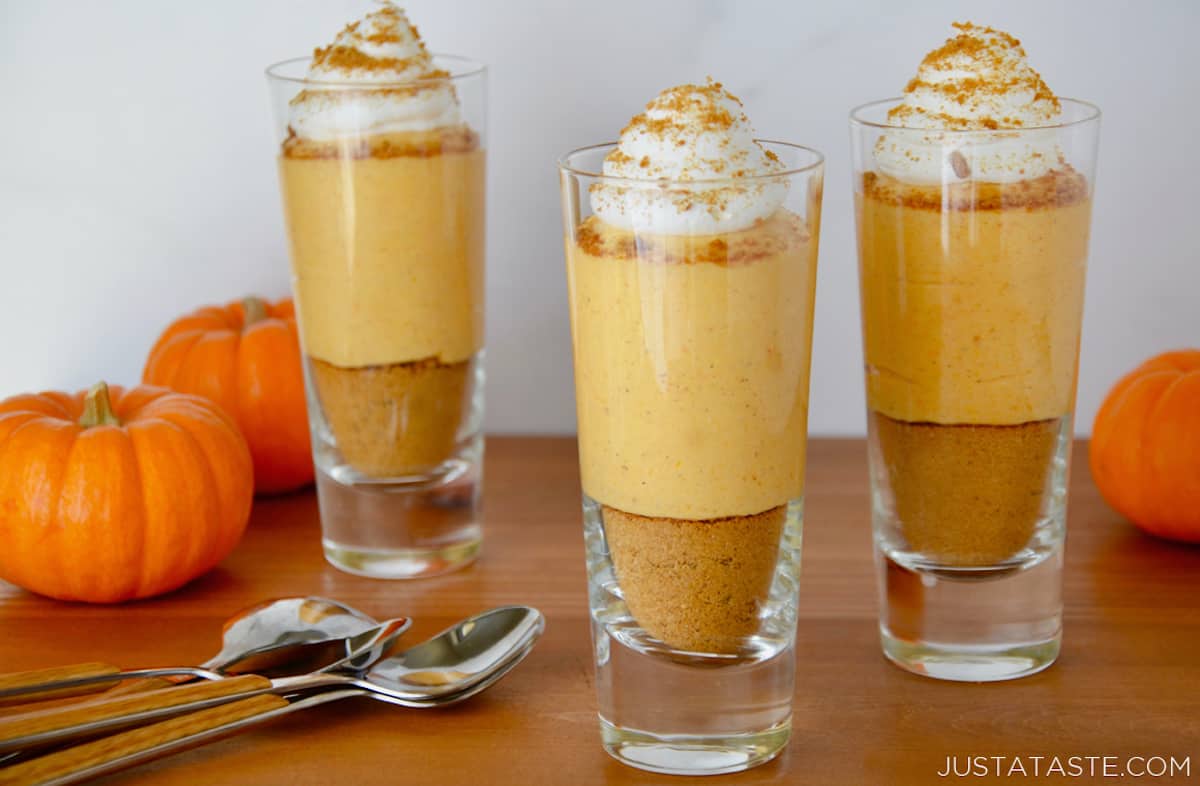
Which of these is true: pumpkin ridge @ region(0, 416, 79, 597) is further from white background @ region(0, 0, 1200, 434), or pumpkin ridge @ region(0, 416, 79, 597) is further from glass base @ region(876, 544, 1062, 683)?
glass base @ region(876, 544, 1062, 683)

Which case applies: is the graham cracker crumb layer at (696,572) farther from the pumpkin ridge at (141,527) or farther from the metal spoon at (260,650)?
the pumpkin ridge at (141,527)

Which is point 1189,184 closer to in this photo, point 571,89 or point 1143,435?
point 1143,435

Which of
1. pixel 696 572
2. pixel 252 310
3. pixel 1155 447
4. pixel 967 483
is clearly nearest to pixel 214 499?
pixel 252 310

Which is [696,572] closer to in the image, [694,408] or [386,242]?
[694,408]

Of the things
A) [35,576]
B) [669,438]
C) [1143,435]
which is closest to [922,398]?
[669,438]

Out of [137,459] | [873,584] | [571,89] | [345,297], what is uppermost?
[571,89]

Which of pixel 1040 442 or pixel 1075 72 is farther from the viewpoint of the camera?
pixel 1075 72

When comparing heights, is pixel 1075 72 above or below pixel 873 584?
above
